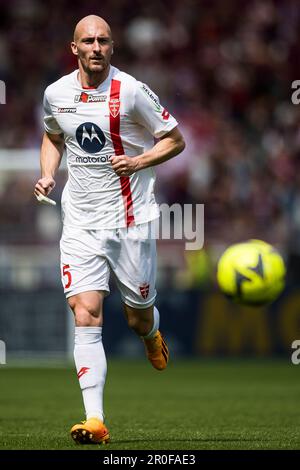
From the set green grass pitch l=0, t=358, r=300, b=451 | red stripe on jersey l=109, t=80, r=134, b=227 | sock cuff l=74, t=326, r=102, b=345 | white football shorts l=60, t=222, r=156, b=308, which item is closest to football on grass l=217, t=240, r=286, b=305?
green grass pitch l=0, t=358, r=300, b=451

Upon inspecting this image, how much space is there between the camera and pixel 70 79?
7379mm

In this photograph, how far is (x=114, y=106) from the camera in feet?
23.5

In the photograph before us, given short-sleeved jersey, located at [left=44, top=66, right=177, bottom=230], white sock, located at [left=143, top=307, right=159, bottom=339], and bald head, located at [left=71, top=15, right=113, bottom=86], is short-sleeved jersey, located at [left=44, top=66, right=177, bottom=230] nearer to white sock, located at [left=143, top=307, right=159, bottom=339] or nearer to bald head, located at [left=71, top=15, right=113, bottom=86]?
bald head, located at [left=71, top=15, right=113, bottom=86]

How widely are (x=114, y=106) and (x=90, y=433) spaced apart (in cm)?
205

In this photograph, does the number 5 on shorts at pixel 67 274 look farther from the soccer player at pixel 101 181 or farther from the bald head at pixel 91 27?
the bald head at pixel 91 27

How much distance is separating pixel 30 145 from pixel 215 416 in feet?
33.0

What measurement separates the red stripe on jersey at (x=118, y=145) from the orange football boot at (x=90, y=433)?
1.37 metres

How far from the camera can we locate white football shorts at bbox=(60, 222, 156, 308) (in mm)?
7117

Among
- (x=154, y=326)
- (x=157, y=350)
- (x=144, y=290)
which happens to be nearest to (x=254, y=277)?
(x=157, y=350)

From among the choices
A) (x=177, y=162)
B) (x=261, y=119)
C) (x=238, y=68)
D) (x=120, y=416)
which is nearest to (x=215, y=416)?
(x=120, y=416)
